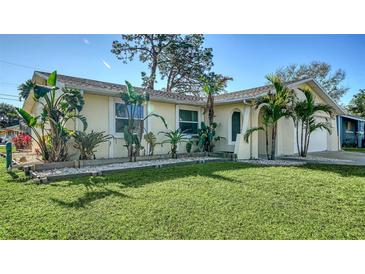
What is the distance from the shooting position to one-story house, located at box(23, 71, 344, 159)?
927cm

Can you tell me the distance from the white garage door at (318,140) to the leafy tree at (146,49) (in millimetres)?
13522

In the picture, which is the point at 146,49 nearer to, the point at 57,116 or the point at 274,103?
the point at 274,103

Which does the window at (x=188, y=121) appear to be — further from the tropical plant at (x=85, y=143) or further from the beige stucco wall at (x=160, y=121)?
the tropical plant at (x=85, y=143)

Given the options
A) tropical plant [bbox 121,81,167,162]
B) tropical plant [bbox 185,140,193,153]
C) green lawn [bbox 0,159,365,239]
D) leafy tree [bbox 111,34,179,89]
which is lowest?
green lawn [bbox 0,159,365,239]

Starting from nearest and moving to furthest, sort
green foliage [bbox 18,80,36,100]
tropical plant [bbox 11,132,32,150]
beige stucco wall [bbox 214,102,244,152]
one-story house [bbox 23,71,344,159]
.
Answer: green foliage [bbox 18,80,36,100]
one-story house [bbox 23,71,344,159]
beige stucco wall [bbox 214,102,244,152]
tropical plant [bbox 11,132,32,150]

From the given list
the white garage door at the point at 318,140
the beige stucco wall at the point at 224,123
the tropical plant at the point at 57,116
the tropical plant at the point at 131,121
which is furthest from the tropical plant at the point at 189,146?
the white garage door at the point at 318,140

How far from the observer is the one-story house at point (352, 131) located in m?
22.6

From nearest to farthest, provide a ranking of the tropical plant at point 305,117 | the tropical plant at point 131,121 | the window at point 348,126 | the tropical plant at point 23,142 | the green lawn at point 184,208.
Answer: the green lawn at point 184,208
the tropical plant at point 131,121
the tropical plant at point 305,117
the tropical plant at point 23,142
the window at point 348,126

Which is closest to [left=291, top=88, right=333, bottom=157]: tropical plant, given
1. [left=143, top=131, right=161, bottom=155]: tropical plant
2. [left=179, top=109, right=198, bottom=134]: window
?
[left=179, top=109, right=198, bottom=134]: window

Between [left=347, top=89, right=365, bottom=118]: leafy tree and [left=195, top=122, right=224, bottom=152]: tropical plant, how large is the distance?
A: 32.4 m

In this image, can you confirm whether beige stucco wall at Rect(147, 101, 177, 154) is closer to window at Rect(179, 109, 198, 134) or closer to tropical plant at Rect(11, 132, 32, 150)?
window at Rect(179, 109, 198, 134)
